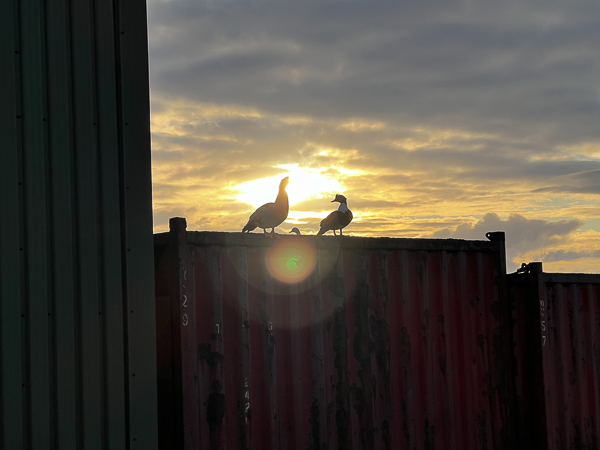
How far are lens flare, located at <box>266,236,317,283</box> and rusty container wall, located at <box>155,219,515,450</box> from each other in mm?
60

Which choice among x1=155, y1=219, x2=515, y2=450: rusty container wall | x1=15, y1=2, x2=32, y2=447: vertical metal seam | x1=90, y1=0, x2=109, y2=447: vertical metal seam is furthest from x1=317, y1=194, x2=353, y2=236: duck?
x1=15, y1=2, x2=32, y2=447: vertical metal seam

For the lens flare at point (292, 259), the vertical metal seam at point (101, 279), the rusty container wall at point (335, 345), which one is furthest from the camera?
the lens flare at point (292, 259)

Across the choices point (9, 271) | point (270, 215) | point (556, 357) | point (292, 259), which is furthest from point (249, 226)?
point (9, 271)

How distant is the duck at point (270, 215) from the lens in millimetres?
7848

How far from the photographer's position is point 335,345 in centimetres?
654

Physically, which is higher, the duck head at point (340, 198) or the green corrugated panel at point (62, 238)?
the duck head at point (340, 198)

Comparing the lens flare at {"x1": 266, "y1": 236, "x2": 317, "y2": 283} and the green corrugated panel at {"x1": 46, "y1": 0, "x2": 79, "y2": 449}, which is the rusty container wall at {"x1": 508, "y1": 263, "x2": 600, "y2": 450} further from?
the green corrugated panel at {"x1": 46, "y1": 0, "x2": 79, "y2": 449}

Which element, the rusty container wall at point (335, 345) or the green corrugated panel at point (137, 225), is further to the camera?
the rusty container wall at point (335, 345)

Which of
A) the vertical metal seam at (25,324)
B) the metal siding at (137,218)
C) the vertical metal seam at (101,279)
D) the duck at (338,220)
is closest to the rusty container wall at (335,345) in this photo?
the metal siding at (137,218)

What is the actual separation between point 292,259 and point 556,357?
4080 mm

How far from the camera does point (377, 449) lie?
263 inches

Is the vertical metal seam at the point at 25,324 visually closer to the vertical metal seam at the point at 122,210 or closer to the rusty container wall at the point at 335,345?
the vertical metal seam at the point at 122,210

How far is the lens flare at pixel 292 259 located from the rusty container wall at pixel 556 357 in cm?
298

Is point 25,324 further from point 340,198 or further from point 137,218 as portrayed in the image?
point 340,198
